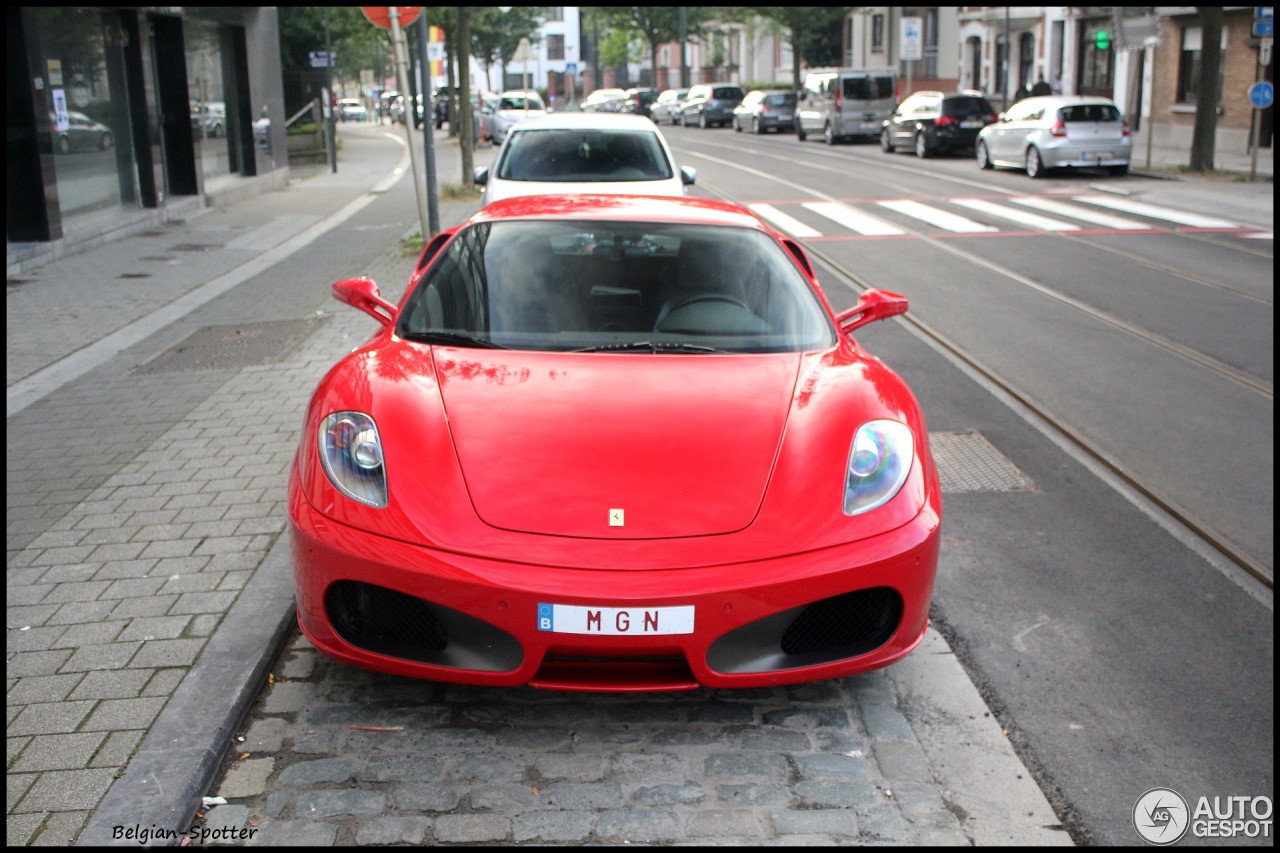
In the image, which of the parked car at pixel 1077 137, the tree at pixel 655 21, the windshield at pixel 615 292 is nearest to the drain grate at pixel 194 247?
the windshield at pixel 615 292

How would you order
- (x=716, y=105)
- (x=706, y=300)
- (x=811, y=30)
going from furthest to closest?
(x=811, y=30), (x=716, y=105), (x=706, y=300)

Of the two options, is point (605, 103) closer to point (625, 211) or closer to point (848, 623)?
point (625, 211)

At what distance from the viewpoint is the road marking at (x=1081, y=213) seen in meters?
16.7

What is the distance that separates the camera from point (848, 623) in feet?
11.7

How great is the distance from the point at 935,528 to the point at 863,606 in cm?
32

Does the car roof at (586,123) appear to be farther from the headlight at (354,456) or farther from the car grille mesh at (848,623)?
the car grille mesh at (848,623)

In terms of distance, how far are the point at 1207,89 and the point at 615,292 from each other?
73.3 feet

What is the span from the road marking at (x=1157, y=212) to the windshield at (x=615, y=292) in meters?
13.8

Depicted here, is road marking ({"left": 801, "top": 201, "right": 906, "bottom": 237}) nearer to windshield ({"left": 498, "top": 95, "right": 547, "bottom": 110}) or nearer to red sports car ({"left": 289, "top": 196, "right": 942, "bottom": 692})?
red sports car ({"left": 289, "top": 196, "right": 942, "bottom": 692})

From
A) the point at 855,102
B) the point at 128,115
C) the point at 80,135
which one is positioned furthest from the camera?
the point at 855,102

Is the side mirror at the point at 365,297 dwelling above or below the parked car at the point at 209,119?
below

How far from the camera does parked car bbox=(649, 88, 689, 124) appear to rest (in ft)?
178

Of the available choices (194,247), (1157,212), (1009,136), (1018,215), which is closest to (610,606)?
(194,247)

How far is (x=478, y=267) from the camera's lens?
4781 mm
